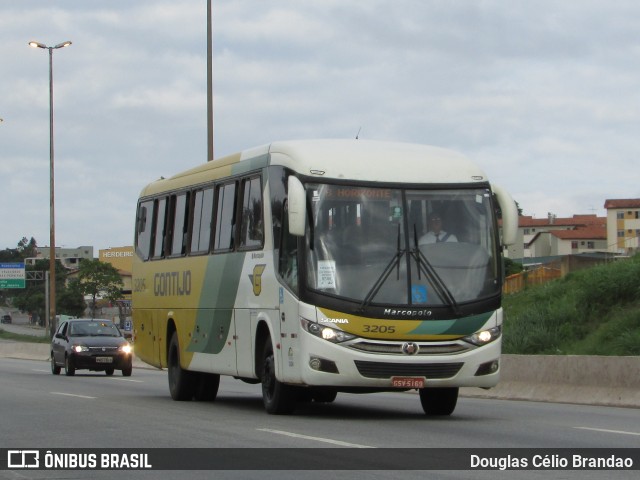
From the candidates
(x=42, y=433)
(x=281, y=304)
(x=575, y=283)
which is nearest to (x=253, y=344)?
(x=281, y=304)

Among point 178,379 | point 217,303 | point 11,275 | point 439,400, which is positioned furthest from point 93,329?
point 11,275

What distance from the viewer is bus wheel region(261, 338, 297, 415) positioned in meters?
17.5

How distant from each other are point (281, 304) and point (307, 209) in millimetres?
1284

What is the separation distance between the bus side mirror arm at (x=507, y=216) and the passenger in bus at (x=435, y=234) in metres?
0.80

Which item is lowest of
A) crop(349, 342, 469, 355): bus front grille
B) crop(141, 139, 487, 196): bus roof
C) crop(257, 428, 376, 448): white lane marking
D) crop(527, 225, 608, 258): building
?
crop(257, 428, 376, 448): white lane marking

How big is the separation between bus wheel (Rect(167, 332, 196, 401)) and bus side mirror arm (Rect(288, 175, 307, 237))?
628cm

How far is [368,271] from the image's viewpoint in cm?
1661

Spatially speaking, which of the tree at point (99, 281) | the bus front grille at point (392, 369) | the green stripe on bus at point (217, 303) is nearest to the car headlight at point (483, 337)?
the bus front grille at point (392, 369)

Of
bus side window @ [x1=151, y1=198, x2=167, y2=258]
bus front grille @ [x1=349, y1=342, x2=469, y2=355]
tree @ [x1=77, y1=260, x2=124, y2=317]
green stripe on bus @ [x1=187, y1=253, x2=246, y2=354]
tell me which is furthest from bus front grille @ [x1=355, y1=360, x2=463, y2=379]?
tree @ [x1=77, y1=260, x2=124, y2=317]

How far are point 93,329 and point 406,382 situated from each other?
2211 cm

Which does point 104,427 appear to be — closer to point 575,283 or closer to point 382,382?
point 382,382

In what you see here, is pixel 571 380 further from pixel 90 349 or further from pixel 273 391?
pixel 90 349

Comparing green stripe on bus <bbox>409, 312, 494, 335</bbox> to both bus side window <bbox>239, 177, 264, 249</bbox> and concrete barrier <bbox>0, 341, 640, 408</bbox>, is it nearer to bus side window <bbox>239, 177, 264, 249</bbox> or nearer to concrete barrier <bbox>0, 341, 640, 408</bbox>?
bus side window <bbox>239, 177, 264, 249</bbox>

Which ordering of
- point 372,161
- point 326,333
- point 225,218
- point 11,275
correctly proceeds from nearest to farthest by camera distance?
1. point 326,333
2. point 372,161
3. point 225,218
4. point 11,275
